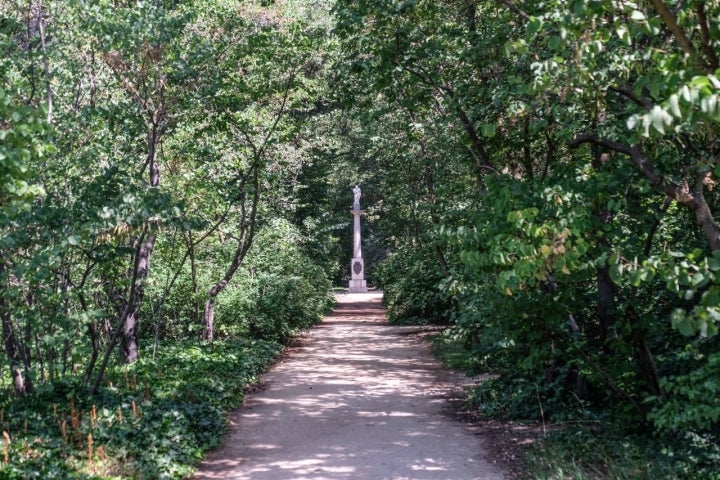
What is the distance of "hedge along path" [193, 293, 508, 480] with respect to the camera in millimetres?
6363

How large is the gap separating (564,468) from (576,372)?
8.02ft

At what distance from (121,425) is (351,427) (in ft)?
8.81

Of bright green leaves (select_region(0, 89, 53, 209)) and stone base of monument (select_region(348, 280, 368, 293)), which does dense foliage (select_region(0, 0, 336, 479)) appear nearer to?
bright green leaves (select_region(0, 89, 53, 209))

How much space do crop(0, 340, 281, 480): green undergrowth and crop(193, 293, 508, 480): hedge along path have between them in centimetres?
29

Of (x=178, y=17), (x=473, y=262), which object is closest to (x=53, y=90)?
(x=178, y=17)

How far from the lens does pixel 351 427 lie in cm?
804

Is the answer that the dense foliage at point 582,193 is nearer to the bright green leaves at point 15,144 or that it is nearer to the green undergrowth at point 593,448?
the green undergrowth at point 593,448

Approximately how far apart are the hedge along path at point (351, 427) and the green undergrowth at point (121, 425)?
292 mm

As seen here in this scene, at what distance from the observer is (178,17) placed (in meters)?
8.46

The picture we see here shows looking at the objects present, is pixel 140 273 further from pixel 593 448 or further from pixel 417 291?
pixel 417 291

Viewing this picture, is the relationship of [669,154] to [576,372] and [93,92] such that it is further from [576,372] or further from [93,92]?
[93,92]

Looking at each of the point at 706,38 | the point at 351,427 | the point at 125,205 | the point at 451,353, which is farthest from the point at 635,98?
the point at 451,353

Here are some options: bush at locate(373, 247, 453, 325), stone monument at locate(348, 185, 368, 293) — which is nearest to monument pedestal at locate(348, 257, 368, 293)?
stone monument at locate(348, 185, 368, 293)

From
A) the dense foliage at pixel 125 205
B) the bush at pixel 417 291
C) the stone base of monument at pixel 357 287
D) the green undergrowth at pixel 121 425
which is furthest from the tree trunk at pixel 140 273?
the stone base of monument at pixel 357 287
